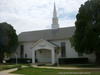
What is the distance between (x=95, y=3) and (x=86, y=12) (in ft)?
7.10

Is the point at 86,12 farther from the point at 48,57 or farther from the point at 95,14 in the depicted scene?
the point at 48,57

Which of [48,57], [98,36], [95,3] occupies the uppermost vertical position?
[95,3]

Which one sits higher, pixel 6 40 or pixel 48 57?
pixel 6 40

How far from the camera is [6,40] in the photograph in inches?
1698

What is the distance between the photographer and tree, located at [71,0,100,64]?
2928 centimetres

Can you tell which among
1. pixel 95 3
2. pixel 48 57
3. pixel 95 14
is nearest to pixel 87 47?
A: pixel 95 14

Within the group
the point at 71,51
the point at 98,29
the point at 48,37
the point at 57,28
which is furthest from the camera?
the point at 57,28

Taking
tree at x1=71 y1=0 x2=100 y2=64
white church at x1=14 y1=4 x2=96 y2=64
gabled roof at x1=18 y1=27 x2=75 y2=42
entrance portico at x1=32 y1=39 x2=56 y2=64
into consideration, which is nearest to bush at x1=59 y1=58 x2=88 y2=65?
white church at x1=14 y1=4 x2=96 y2=64

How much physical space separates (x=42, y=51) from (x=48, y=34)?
15.5ft

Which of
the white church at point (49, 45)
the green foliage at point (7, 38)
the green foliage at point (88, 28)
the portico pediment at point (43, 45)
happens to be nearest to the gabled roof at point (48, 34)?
the white church at point (49, 45)

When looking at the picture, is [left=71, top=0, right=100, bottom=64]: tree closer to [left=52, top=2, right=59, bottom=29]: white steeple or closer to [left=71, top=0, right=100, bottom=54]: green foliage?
[left=71, top=0, right=100, bottom=54]: green foliage

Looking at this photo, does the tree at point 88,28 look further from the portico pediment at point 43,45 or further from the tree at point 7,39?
the tree at point 7,39

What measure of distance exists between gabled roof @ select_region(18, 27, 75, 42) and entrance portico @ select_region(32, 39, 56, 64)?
3258 millimetres

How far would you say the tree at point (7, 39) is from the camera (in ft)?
141
